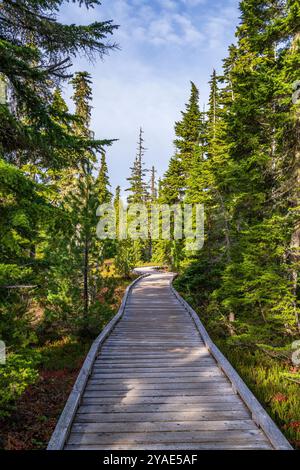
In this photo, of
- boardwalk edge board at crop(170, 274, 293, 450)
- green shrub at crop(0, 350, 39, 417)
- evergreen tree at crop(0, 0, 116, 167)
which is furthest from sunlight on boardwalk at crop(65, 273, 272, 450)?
evergreen tree at crop(0, 0, 116, 167)

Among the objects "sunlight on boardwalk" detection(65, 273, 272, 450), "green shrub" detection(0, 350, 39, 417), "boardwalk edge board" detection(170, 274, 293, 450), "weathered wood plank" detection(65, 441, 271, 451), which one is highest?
"green shrub" detection(0, 350, 39, 417)

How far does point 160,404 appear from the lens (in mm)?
5418

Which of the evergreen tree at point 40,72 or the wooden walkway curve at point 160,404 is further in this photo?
the evergreen tree at point 40,72

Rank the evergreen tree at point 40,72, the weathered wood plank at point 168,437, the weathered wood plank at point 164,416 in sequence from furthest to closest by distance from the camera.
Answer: the evergreen tree at point 40,72 < the weathered wood plank at point 164,416 < the weathered wood plank at point 168,437

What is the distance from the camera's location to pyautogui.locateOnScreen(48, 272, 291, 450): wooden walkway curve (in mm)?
4320

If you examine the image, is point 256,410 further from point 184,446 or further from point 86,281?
point 86,281

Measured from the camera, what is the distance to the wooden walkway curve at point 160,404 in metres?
4.32

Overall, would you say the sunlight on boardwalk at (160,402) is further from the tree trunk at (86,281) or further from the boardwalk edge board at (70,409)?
the tree trunk at (86,281)

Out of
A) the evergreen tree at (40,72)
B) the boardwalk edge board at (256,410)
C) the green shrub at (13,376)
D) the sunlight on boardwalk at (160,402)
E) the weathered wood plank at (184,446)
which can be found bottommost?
the sunlight on boardwalk at (160,402)

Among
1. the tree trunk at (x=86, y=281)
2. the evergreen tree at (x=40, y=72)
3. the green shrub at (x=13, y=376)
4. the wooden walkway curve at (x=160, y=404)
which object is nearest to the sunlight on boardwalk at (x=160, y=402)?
the wooden walkway curve at (x=160, y=404)

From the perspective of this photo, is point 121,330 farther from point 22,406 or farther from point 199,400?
point 199,400

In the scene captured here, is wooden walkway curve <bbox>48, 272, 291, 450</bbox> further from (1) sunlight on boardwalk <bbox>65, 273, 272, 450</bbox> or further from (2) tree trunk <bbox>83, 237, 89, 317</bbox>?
(2) tree trunk <bbox>83, 237, 89, 317</bbox>

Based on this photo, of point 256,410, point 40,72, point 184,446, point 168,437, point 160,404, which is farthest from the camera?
point 40,72

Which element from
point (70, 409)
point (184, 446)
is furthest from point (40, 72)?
point (184, 446)
